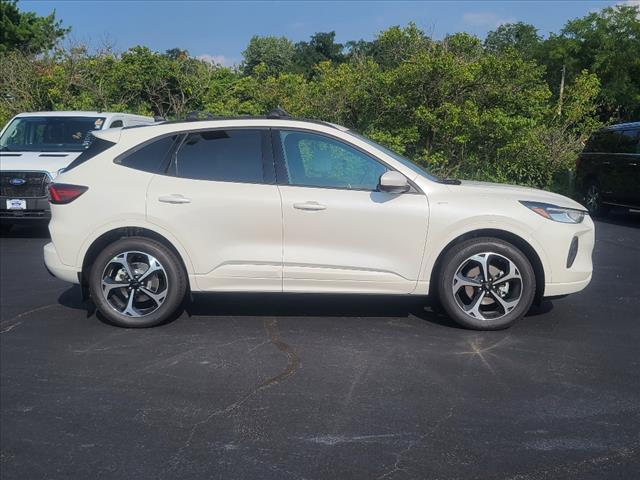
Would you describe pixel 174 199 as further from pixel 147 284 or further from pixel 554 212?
pixel 554 212

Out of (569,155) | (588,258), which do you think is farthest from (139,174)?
(569,155)

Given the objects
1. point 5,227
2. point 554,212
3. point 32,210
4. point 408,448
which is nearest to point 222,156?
point 554,212

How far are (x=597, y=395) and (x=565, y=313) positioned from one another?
2177 millimetres

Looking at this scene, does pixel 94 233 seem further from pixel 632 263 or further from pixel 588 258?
pixel 632 263

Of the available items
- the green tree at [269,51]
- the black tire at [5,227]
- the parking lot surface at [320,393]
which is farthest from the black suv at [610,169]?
the green tree at [269,51]

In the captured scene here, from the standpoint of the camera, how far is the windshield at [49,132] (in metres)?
12.2

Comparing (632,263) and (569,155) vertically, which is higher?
(569,155)

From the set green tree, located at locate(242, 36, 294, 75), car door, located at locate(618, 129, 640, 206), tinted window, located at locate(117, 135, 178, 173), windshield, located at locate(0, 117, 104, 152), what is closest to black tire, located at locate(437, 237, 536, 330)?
tinted window, located at locate(117, 135, 178, 173)

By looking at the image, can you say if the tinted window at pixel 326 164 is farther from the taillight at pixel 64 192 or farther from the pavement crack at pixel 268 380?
the taillight at pixel 64 192

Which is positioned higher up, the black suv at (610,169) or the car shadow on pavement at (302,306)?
the black suv at (610,169)

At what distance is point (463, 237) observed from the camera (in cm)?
602

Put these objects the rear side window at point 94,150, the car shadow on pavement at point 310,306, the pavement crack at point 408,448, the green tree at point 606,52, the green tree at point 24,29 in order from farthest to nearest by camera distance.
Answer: the green tree at point 24,29 < the green tree at point 606,52 < the car shadow on pavement at point 310,306 < the rear side window at point 94,150 < the pavement crack at point 408,448

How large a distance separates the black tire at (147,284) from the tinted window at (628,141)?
385 inches

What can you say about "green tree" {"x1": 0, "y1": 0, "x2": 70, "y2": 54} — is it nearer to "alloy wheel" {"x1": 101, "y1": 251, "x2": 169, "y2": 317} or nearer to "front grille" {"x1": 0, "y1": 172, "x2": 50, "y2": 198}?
"front grille" {"x1": 0, "y1": 172, "x2": 50, "y2": 198}
